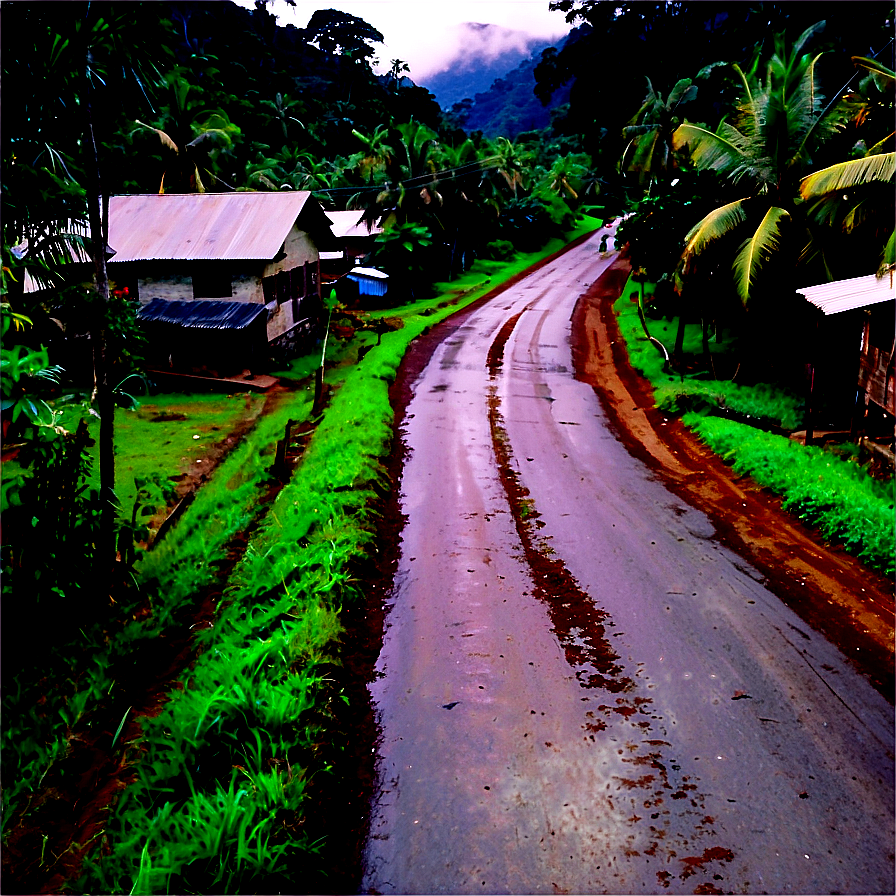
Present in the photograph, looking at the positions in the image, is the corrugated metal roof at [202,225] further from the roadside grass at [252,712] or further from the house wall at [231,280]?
the roadside grass at [252,712]

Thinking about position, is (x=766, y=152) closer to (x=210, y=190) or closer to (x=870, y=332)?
(x=870, y=332)

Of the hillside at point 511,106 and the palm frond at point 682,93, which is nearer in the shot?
the palm frond at point 682,93

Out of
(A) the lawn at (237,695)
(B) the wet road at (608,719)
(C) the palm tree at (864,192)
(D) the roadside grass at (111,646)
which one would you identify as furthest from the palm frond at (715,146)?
(D) the roadside grass at (111,646)

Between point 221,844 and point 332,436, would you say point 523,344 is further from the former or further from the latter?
point 221,844

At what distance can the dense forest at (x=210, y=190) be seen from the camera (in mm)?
6215

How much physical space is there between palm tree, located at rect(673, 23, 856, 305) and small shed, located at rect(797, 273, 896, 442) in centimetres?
242

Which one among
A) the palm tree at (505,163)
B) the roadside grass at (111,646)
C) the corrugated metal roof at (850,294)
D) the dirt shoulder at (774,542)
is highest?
the palm tree at (505,163)

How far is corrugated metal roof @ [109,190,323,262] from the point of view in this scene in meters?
22.9

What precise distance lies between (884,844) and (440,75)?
20185 cm

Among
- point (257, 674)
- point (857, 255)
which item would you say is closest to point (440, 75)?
point (857, 255)

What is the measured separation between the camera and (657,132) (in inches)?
1206

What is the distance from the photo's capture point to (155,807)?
5957mm

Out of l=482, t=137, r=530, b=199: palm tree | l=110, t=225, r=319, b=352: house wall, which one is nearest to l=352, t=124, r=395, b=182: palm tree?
l=482, t=137, r=530, b=199: palm tree

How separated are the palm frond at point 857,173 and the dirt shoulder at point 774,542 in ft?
16.8
